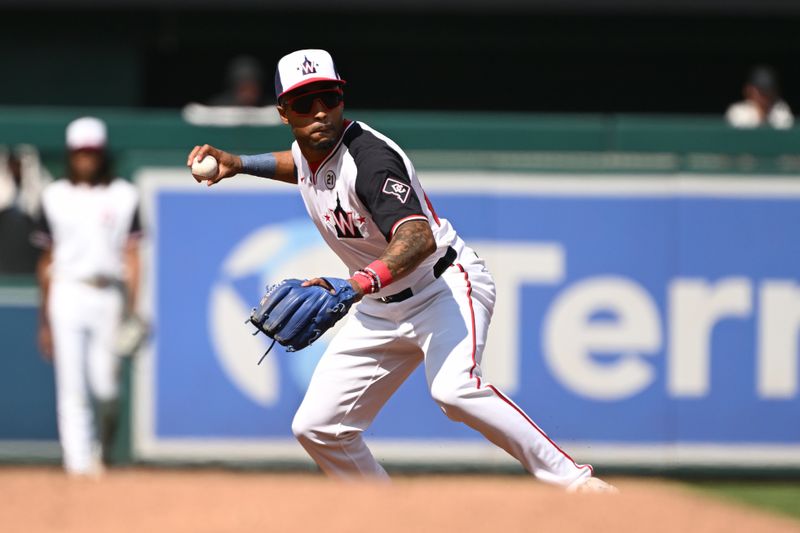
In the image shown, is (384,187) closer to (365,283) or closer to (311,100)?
(365,283)

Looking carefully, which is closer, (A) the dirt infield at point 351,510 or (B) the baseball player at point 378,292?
(A) the dirt infield at point 351,510

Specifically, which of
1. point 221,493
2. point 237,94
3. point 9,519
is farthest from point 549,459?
point 237,94

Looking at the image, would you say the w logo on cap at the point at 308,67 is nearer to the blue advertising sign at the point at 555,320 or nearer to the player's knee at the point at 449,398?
the player's knee at the point at 449,398

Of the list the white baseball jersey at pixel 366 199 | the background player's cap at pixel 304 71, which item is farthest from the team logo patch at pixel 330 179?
the background player's cap at pixel 304 71

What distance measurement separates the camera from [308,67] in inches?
215

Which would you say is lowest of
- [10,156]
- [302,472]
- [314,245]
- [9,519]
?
[302,472]

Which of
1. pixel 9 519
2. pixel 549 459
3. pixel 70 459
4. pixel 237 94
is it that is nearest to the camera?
pixel 9 519

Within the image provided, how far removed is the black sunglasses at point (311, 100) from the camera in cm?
547

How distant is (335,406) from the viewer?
5.69 meters

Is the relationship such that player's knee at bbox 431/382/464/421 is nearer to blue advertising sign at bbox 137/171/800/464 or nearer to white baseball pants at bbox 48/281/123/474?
blue advertising sign at bbox 137/171/800/464

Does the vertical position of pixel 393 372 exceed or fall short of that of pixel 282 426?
it exceeds it

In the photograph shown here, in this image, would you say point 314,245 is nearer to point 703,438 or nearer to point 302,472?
point 302,472

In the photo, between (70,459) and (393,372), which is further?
(70,459)

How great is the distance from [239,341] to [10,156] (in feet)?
6.00
